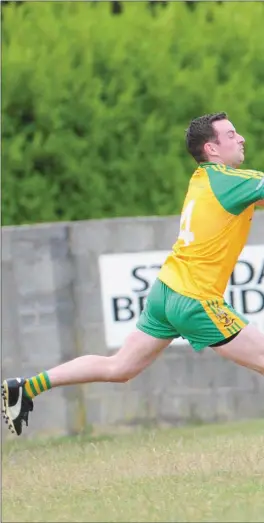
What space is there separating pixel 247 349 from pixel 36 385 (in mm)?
1229

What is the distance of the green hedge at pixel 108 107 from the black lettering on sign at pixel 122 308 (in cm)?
200

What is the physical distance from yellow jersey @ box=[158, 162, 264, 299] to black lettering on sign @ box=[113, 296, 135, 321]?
288 cm

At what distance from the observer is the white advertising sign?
9914mm

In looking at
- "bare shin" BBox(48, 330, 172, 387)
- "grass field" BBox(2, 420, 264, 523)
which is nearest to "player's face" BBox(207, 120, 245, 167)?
"bare shin" BBox(48, 330, 172, 387)

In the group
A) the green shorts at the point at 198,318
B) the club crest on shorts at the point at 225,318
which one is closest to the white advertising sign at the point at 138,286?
the green shorts at the point at 198,318

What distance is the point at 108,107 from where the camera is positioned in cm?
1211

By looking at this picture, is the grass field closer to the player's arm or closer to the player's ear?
the player's arm

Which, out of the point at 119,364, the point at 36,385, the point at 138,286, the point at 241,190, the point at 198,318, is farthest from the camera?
the point at 138,286

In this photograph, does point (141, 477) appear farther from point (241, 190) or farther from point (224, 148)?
point (224, 148)

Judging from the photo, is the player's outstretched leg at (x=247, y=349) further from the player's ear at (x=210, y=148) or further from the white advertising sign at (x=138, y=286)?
the white advertising sign at (x=138, y=286)

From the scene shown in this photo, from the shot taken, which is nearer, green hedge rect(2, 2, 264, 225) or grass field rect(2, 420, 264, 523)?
grass field rect(2, 420, 264, 523)

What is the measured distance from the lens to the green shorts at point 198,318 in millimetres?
6918

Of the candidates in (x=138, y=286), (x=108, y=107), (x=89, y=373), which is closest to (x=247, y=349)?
(x=89, y=373)

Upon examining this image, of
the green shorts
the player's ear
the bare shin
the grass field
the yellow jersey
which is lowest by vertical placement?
the grass field
